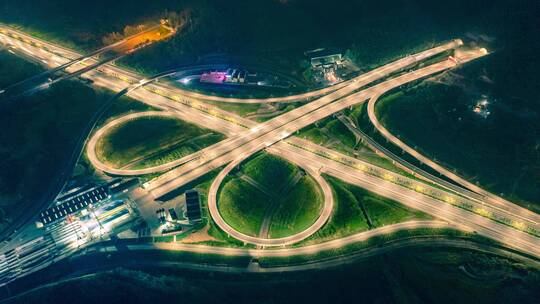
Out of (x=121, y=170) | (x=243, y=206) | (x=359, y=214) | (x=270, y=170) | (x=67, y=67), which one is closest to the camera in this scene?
(x=359, y=214)

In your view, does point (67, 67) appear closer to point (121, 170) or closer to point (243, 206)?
point (121, 170)

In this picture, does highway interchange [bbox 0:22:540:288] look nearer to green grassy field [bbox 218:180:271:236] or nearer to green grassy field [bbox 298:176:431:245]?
green grassy field [bbox 298:176:431:245]

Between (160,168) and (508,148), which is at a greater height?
(508,148)

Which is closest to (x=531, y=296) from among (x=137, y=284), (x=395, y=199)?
(x=395, y=199)

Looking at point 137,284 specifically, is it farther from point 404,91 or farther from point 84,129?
Result: point 404,91

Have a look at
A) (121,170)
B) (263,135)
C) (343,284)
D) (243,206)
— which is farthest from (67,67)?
(343,284)

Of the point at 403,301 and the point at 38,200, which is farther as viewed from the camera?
the point at 38,200
